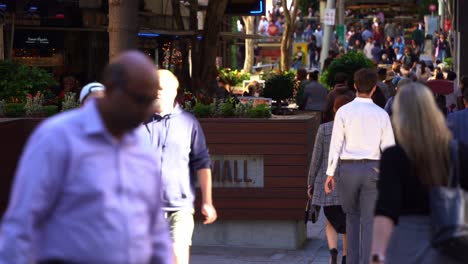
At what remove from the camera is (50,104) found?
1270 cm

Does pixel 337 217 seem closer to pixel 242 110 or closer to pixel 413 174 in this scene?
pixel 242 110

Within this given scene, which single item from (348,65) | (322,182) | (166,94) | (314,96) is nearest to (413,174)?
(166,94)

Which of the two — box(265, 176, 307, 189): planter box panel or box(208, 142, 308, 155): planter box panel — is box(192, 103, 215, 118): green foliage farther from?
box(265, 176, 307, 189): planter box panel

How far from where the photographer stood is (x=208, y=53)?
673 inches

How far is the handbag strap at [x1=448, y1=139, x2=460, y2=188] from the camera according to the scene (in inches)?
201

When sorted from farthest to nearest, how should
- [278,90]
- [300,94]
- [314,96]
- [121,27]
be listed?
[314,96]
[300,94]
[278,90]
[121,27]

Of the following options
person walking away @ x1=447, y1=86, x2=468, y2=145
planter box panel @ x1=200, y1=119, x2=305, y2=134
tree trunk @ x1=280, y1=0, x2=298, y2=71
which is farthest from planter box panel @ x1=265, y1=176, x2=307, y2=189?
tree trunk @ x1=280, y1=0, x2=298, y2=71

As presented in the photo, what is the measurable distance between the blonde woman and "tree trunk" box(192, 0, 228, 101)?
11707 millimetres

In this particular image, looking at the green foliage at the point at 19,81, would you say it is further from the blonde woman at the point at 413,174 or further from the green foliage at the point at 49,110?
the blonde woman at the point at 413,174

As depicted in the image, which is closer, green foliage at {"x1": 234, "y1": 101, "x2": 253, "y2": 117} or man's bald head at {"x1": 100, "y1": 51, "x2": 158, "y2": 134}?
man's bald head at {"x1": 100, "y1": 51, "x2": 158, "y2": 134}

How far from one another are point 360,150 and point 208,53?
27.2ft

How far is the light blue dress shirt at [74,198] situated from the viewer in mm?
Answer: 4016

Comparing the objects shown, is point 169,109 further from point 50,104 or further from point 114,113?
point 50,104

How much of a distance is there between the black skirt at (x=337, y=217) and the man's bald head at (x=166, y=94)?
3156mm
